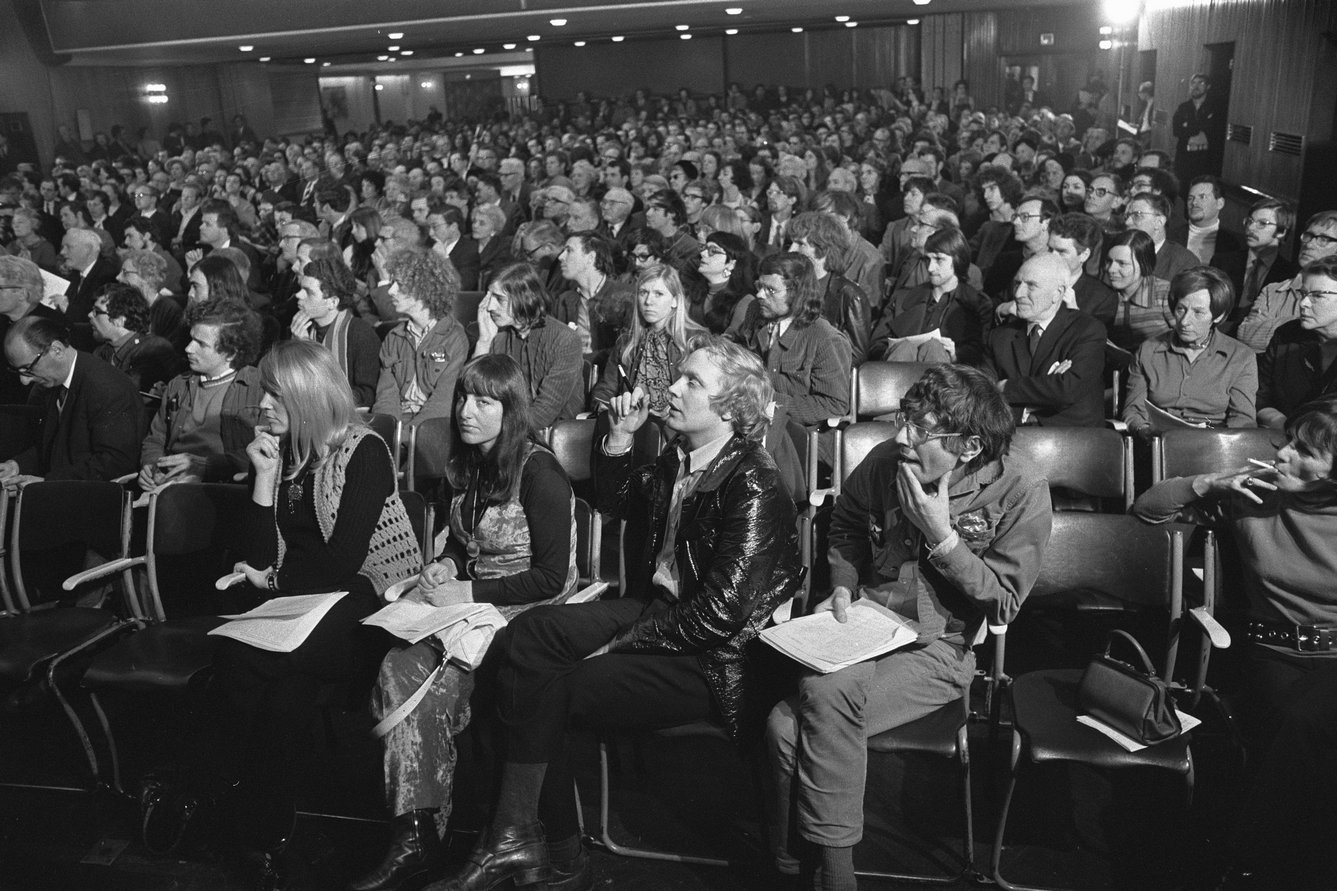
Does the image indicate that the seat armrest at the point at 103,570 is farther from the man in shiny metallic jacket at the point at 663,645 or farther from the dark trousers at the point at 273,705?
the man in shiny metallic jacket at the point at 663,645

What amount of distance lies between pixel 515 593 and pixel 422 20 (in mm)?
14519

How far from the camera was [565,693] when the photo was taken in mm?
2861

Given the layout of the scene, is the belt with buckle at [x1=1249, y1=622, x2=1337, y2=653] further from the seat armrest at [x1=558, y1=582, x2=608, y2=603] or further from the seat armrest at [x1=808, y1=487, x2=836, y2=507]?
the seat armrest at [x1=558, y1=582, x2=608, y2=603]

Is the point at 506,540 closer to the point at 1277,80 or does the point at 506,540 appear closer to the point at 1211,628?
the point at 1211,628

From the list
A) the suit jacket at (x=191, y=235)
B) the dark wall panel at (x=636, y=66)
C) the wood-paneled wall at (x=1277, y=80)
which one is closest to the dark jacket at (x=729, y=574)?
the wood-paneled wall at (x=1277, y=80)

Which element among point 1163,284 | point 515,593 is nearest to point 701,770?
point 515,593

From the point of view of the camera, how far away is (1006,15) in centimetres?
2761

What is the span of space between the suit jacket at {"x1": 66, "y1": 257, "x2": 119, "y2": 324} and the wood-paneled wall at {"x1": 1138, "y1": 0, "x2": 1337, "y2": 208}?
860 cm

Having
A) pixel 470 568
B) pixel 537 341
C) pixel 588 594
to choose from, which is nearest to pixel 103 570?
pixel 470 568

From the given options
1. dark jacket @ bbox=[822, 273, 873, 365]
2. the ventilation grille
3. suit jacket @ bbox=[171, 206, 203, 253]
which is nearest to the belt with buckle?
dark jacket @ bbox=[822, 273, 873, 365]

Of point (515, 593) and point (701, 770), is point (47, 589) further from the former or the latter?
point (701, 770)

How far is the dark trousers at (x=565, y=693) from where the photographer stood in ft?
9.23

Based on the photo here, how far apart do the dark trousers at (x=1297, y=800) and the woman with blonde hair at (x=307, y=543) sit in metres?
2.40

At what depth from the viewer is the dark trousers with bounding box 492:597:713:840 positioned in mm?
2814
